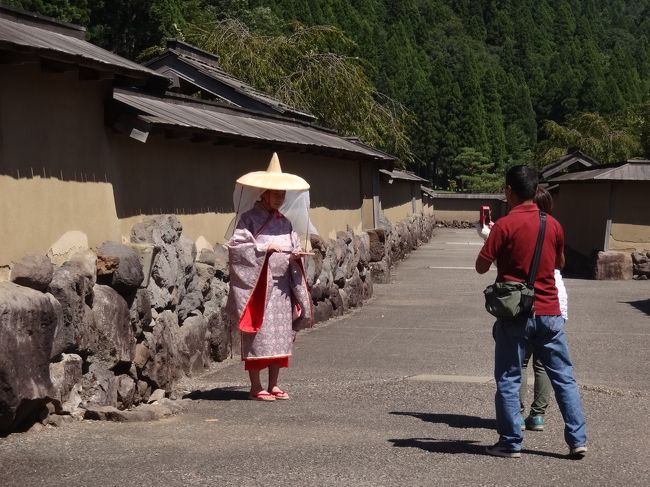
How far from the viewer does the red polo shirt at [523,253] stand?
602 centimetres

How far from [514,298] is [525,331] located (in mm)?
235

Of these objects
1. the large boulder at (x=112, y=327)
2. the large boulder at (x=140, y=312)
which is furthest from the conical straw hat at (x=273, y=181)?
the large boulder at (x=112, y=327)

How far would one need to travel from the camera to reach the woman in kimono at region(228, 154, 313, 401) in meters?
7.86

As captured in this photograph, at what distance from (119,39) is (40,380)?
35.6m

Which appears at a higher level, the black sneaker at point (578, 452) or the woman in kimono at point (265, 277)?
the woman in kimono at point (265, 277)

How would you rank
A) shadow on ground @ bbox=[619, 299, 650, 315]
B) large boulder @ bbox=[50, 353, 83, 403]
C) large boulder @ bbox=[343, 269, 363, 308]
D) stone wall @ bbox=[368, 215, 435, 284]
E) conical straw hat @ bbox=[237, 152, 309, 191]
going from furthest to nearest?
stone wall @ bbox=[368, 215, 435, 284] < shadow on ground @ bbox=[619, 299, 650, 315] < large boulder @ bbox=[343, 269, 363, 308] < conical straw hat @ bbox=[237, 152, 309, 191] < large boulder @ bbox=[50, 353, 83, 403]

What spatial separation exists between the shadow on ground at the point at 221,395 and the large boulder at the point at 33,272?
2.04 m

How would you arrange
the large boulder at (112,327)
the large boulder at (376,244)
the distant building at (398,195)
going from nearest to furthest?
the large boulder at (112,327) < the large boulder at (376,244) < the distant building at (398,195)

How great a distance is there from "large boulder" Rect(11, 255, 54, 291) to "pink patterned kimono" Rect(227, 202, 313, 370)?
1.79 metres

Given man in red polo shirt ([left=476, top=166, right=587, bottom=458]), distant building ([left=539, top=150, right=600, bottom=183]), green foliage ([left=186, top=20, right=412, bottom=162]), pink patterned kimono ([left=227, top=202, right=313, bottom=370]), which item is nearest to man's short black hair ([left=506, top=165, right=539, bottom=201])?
man in red polo shirt ([left=476, top=166, right=587, bottom=458])

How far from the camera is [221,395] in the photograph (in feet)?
27.0

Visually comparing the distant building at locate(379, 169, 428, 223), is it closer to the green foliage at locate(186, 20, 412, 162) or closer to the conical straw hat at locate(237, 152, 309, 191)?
the green foliage at locate(186, 20, 412, 162)

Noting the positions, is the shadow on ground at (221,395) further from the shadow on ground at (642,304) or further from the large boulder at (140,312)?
the shadow on ground at (642,304)

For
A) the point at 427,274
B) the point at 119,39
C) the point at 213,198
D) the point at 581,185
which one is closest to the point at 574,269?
the point at 581,185
